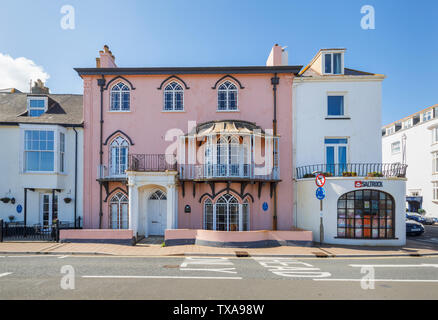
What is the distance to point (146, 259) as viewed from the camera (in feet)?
37.2

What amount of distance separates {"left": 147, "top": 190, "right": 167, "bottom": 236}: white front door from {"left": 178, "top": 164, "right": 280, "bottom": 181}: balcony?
6.86 feet

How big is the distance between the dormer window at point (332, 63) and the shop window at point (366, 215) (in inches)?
288

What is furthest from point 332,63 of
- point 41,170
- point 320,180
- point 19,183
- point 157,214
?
point 19,183

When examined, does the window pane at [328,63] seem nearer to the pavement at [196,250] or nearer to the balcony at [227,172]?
the balcony at [227,172]

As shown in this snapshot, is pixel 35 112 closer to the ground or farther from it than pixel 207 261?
farther from it

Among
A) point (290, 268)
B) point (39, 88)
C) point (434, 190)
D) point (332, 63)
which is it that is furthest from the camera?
point (434, 190)

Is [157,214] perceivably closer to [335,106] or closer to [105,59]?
[105,59]

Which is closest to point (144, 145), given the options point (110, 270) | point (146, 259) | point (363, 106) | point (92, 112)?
point (92, 112)

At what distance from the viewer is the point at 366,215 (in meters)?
14.5

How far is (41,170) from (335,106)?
17.7 metres

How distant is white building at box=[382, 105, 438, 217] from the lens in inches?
1252

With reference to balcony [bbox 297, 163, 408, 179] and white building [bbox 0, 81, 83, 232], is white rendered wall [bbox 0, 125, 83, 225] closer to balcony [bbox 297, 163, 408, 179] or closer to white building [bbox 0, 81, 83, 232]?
white building [bbox 0, 81, 83, 232]
